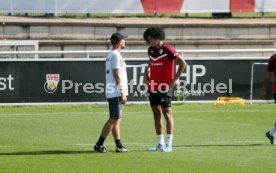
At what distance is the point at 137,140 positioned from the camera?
1834 cm

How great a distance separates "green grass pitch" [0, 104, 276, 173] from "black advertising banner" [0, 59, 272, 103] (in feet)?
1.27

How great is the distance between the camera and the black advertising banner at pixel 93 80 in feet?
85.3

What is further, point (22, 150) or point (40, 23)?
point (40, 23)

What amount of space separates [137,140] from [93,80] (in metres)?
8.08

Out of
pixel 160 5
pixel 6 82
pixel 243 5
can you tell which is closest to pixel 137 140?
pixel 6 82

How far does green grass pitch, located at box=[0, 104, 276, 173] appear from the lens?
14720 millimetres

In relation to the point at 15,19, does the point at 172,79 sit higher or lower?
lower

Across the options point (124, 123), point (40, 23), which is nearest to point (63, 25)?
point (40, 23)

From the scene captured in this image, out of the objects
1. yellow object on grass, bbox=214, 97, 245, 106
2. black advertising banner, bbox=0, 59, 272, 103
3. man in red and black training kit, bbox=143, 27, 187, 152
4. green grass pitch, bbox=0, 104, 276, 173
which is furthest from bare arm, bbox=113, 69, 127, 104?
yellow object on grass, bbox=214, 97, 245, 106

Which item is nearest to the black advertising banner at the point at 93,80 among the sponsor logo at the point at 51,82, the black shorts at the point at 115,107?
the sponsor logo at the point at 51,82

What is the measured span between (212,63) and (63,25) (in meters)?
5.87

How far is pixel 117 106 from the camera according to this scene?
1630cm

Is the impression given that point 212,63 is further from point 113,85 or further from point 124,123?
point 113,85

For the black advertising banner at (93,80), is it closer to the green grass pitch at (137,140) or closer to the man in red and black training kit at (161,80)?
the green grass pitch at (137,140)
